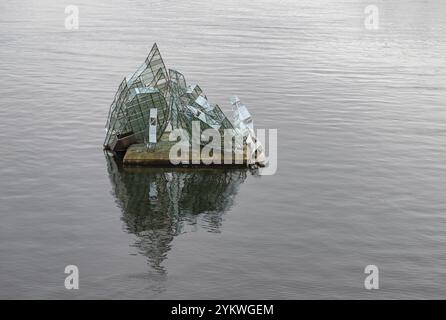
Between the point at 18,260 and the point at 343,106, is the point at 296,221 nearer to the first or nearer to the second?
the point at 18,260

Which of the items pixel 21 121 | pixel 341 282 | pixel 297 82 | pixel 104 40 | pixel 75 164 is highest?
pixel 104 40

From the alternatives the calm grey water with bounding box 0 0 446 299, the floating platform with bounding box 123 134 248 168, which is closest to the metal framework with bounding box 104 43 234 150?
the floating platform with bounding box 123 134 248 168

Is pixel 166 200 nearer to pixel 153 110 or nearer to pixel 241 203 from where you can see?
pixel 241 203

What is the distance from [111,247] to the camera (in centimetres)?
6994

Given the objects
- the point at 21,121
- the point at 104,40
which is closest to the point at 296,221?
the point at 21,121

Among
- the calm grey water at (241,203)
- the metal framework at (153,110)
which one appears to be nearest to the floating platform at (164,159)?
the calm grey water at (241,203)

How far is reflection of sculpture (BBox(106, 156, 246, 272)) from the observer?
7306 cm

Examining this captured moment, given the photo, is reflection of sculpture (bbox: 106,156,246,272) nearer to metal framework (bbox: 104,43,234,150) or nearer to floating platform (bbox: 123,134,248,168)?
floating platform (bbox: 123,134,248,168)

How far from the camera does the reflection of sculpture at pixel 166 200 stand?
7306cm

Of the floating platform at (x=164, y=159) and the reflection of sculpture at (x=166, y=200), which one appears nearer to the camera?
the reflection of sculpture at (x=166, y=200)

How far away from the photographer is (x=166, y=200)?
8206 centimetres

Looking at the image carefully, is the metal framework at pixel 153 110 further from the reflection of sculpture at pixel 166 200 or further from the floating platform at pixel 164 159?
the reflection of sculpture at pixel 166 200

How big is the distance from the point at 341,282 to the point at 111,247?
69.5 feet

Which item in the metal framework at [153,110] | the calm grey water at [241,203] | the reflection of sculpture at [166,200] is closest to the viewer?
the calm grey water at [241,203]
